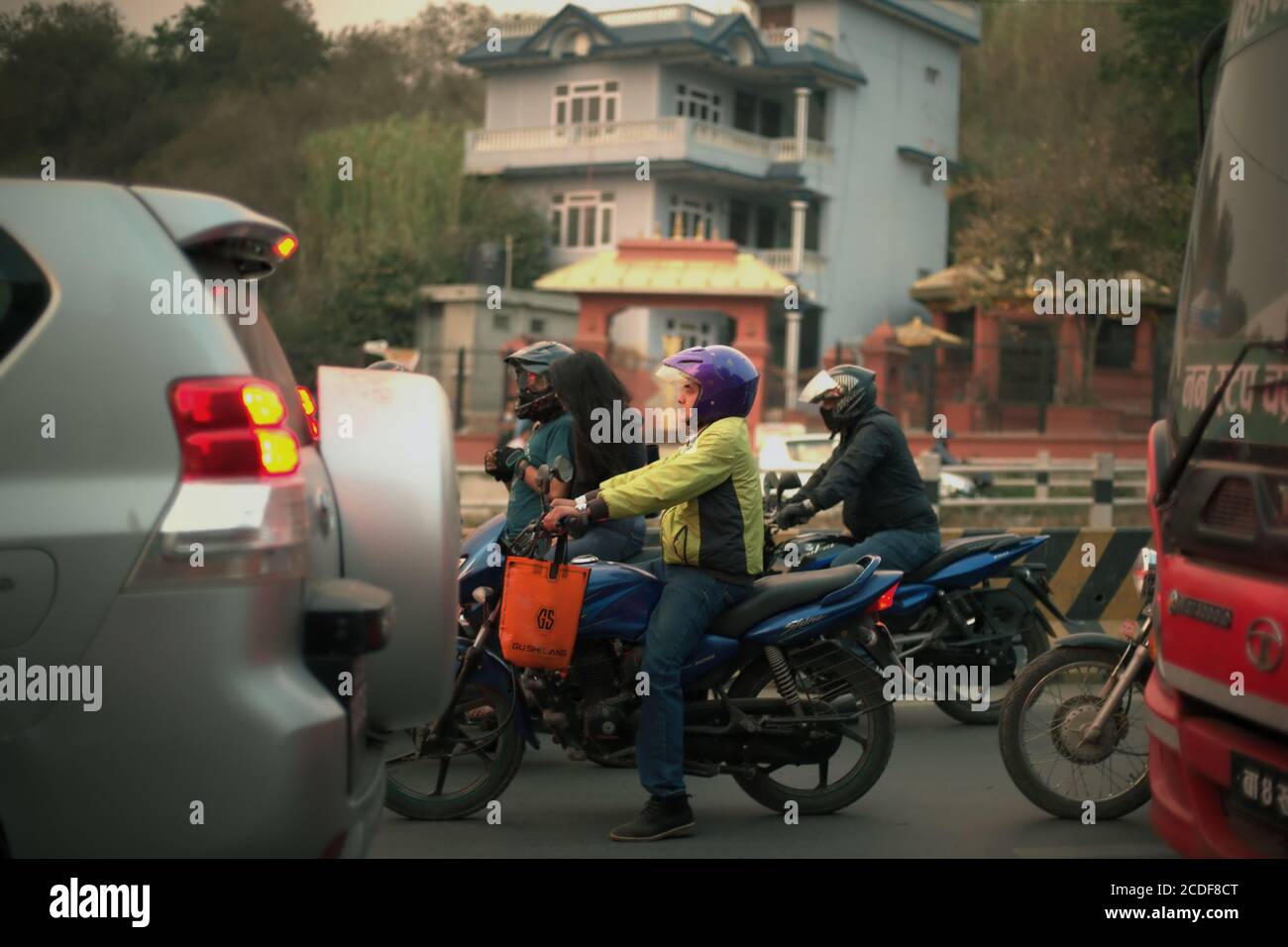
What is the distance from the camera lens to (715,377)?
20.4 ft

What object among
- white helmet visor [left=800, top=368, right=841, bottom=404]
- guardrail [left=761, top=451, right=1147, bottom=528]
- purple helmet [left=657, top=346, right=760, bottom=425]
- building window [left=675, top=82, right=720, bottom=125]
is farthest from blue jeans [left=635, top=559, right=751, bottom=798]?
building window [left=675, top=82, right=720, bottom=125]

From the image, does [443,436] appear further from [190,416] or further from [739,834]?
[739,834]

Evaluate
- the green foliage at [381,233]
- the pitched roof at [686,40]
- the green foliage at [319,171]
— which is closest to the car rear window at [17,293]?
the green foliage at [319,171]

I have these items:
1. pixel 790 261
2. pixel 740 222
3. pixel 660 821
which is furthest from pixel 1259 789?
pixel 740 222

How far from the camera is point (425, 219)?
157 feet

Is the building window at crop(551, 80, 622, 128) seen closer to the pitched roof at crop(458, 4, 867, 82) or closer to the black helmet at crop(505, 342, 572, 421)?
the pitched roof at crop(458, 4, 867, 82)

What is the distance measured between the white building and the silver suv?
139ft

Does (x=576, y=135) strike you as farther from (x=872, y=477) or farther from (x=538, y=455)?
(x=538, y=455)

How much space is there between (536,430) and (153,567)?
14.1 ft

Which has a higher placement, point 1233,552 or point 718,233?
point 718,233

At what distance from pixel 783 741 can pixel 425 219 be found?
42.8 m

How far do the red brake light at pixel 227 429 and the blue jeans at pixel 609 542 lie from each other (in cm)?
397
